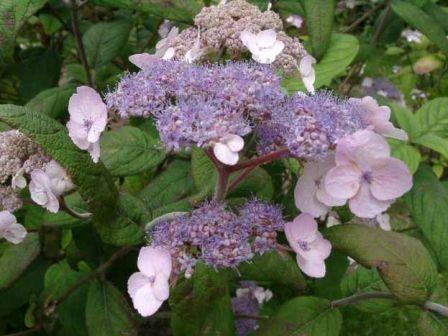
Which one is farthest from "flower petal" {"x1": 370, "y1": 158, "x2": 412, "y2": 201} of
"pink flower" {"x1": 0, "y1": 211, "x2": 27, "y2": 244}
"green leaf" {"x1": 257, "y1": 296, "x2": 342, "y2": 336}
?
"pink flower" {"x1": 0, "y1": 211, "x2": 27, "y2": 244}

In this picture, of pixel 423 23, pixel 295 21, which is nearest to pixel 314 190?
pixel 423 23

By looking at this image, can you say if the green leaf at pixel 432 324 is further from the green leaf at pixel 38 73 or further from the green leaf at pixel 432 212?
the green leaf at pixel 38 73

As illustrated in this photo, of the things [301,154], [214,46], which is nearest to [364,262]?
[301,154]

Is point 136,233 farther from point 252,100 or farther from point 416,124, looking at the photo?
point 416,124

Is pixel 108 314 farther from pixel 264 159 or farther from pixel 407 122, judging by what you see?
pixel 407 122

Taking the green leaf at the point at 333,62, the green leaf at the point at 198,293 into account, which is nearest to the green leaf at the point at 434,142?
the green leaf at the point at 333,62

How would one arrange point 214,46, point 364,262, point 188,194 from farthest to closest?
point 188,194 → point 214,46 → point 364,262

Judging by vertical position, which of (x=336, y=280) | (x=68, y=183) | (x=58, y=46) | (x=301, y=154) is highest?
(x=301, y=154)
